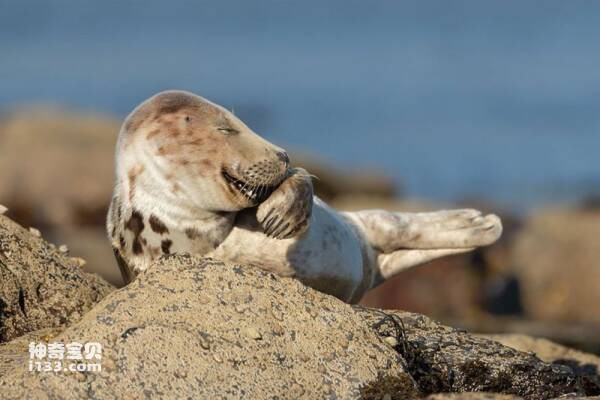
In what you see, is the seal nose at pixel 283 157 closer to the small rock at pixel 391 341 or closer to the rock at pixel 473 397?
the small rock at pixel 391 341

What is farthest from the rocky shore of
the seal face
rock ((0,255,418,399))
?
the seal face

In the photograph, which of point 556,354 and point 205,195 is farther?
point 556,354

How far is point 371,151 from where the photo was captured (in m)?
48.8

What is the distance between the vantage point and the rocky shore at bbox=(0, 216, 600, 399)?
20.9ft

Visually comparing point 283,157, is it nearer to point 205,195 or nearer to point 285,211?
point 285,211

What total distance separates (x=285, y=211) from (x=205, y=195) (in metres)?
0.38

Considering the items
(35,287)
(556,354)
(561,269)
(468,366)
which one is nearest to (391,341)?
(468,366)

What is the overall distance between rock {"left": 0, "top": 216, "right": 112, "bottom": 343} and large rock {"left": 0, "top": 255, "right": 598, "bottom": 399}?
45.0 inches

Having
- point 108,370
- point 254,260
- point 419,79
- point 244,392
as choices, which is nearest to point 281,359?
point 244,392

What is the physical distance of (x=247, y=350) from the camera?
260 inches

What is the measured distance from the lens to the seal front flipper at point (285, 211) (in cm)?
770

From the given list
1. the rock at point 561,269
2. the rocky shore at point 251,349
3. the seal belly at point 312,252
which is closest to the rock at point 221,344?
the rocky shore at point 251,349

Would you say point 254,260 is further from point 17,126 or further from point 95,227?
point 17,126

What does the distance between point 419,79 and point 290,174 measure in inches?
2548
